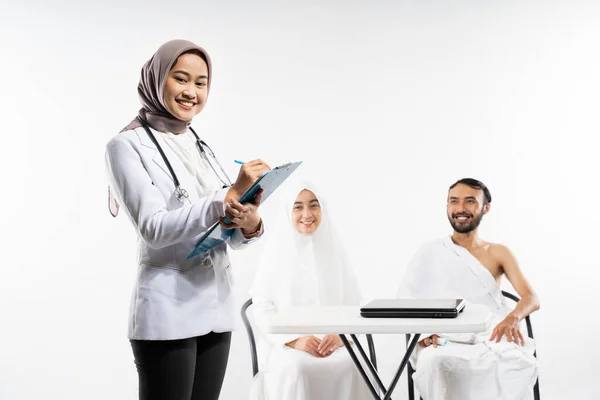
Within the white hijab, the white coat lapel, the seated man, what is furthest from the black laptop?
the white hijab

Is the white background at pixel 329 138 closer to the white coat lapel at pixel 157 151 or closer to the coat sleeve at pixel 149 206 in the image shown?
the white coat lapel at pixel 157 151

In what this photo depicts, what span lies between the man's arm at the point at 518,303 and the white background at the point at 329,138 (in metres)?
0.42

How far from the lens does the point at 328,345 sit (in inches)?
143

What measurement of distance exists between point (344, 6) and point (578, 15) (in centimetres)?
145

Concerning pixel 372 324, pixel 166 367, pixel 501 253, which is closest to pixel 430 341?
pixel 501 253

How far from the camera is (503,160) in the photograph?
4371 millimetres

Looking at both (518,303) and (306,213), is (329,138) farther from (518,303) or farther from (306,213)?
(518,303)

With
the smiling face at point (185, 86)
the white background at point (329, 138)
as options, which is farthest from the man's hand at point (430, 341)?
the smiling face at point (185, 86)

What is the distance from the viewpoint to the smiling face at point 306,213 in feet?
13.2

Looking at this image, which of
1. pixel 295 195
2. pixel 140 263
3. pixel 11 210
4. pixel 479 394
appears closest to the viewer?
pixel 140 263

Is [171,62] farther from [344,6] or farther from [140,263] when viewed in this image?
[344,6]

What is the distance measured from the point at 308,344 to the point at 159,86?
6.79ft

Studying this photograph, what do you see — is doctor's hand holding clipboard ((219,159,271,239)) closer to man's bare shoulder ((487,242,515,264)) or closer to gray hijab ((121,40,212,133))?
gray hijab ((121,40,212,133))

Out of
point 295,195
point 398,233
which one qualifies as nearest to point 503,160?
point 398,233
